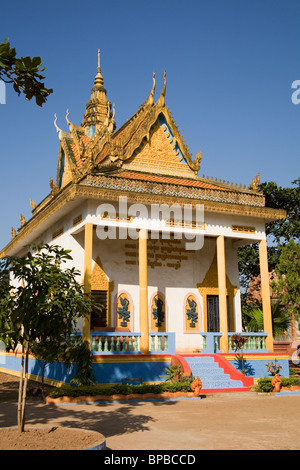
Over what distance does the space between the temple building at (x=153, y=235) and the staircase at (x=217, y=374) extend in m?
0.65

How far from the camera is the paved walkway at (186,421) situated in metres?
7.38

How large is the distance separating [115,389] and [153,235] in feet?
22.6

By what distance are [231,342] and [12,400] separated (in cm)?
728

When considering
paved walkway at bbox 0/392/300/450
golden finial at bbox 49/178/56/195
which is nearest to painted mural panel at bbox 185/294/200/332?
paved walkway at bbox 0/392/300/450

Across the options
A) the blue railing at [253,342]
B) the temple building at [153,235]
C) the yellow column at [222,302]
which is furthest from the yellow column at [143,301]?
the blue railing at [253,342]

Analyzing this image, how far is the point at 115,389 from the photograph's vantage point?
12250 millimetres

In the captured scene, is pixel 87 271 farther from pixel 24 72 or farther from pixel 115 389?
pixel 24 72

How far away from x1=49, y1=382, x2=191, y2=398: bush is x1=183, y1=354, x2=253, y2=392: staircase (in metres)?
1.36

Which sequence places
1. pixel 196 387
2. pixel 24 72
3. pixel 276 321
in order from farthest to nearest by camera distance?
pixel 276 321
pixel 196 387
pixel 24 72

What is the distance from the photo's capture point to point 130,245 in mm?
17844

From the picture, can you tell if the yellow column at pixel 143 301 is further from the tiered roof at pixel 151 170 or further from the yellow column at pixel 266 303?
the yellow column at pixel 266 303

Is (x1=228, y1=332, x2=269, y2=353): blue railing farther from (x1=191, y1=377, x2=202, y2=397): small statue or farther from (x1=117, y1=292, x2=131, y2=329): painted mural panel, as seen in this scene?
(x1=191, y1=377, x2=202, y2=397): small statue

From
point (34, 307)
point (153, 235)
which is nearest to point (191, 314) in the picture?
point (153, 235)
